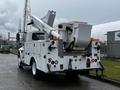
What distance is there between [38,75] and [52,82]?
1.10m

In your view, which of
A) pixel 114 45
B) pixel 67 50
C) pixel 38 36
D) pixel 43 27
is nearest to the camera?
pixel 67 50

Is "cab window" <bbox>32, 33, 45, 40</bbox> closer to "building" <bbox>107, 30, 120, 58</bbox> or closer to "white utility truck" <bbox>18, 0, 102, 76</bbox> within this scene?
"white utility truck" <bbox>18, 0, 102, 76</bbox>

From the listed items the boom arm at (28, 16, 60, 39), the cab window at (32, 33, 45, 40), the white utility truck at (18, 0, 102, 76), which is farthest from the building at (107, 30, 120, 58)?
the white utility truck at (18, 0, 102, 76)

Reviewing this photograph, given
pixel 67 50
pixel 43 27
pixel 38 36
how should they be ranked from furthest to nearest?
pixel 38 36, pixel 43 27, pixel 67 50

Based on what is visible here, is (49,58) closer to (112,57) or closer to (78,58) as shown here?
(78,58)

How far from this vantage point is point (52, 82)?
1230 cm

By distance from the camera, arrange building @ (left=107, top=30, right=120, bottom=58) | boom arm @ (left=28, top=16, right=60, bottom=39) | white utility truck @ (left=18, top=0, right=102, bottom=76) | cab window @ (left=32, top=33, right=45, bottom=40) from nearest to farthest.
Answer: white utility truck @ (left=18, top=0, right=102, bottom=76)
boom arm @ (left=28, top=16, right=60, bottom=39)
cab window @ (left=32, top=33, right=45, bottom=40)
building @ (left=107, top=30, right=120, bottom=58)

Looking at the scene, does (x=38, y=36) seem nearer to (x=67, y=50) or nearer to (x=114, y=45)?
(x=67, y=50)

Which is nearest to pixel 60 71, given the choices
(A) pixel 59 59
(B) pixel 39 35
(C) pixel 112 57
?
(A) pixel 59 59

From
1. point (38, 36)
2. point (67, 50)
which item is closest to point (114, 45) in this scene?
point (38, 36)

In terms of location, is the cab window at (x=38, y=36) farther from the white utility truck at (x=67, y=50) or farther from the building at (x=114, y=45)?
the building at (x=114, y=45)

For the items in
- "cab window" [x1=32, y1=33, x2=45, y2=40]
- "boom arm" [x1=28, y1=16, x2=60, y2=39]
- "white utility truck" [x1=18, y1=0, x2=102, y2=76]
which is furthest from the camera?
"cab window" [x1=32, y1=33, x2=45, y2=40]

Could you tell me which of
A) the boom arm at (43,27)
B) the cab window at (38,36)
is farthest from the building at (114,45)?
the boom arm at (43,27)

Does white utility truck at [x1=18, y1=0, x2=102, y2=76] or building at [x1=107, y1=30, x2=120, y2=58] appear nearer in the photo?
white utility truck at [x1=18, y1=0, x2=102, y2=76]
